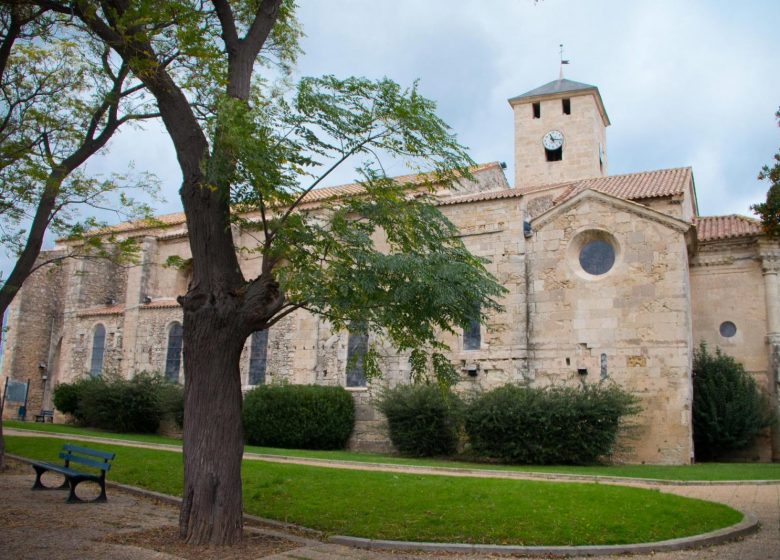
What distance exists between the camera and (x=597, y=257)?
20.3 meters

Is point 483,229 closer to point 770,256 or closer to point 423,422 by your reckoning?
point 423,422

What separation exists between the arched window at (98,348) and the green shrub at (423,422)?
1610cm

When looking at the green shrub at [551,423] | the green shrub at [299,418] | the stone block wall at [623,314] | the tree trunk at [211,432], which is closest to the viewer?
the tree trunk at [211,432]

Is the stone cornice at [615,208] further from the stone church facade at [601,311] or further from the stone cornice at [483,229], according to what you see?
the stone cornice at [483,229]

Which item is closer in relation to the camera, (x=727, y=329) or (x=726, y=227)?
(x=727, y=329)

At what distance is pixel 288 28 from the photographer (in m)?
12.5

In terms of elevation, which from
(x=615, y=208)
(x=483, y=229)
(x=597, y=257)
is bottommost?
(x=597, y=257)

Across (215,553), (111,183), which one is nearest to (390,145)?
(215,553)

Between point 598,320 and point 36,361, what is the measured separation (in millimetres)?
28631

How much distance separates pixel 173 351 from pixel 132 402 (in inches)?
140

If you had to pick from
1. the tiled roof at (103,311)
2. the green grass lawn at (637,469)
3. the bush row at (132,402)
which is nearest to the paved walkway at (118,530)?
the green grass lawn at (637,469)

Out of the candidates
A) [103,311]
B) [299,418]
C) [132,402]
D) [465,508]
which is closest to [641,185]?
[299,418]

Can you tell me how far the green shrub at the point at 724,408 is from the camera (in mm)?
19219

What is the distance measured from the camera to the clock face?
105 feet
